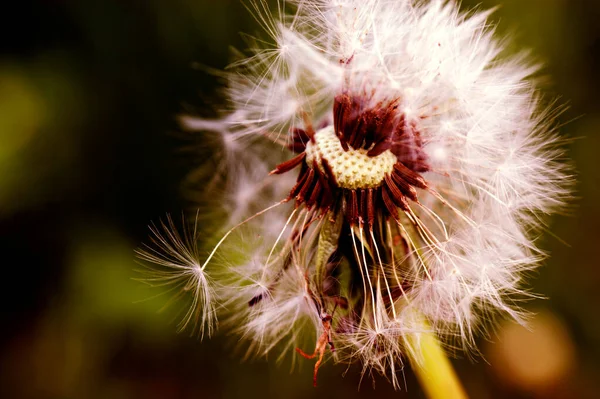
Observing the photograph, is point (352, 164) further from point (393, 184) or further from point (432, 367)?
point (432, 367)

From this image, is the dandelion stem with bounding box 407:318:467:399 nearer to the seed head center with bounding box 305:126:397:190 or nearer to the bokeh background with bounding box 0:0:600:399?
the seed head center with bounding box 305:126:397:190

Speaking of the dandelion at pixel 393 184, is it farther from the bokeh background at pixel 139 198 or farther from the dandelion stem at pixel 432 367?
the bokeh background at pixel 139 198

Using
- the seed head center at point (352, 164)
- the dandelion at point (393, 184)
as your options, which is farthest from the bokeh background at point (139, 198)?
the seed head center at point (352, 164)

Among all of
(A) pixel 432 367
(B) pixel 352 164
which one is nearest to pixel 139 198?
(B) pixel 352 164

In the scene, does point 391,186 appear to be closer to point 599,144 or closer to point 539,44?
point 539,44

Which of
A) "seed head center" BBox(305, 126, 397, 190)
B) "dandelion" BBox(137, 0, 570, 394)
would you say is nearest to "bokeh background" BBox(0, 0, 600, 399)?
"dandelion" BBox(137, 0, 570, 394)

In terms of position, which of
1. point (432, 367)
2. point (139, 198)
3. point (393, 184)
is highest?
point (139, 198)

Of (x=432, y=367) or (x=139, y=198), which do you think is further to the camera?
(x=139, y=198)
